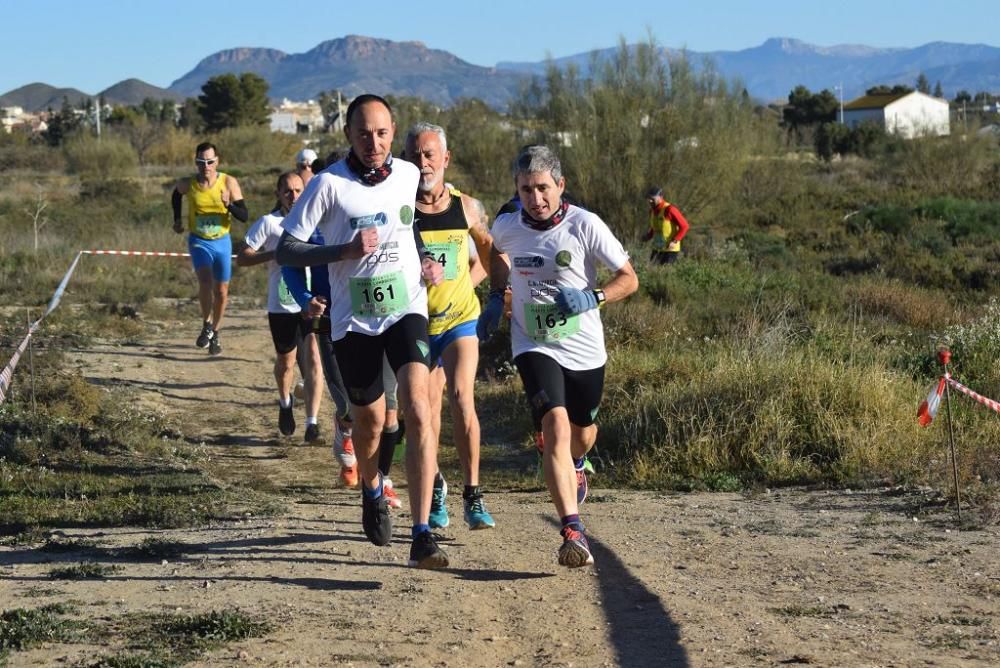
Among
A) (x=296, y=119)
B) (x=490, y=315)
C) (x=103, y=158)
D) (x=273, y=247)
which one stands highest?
(x=296, y=119)

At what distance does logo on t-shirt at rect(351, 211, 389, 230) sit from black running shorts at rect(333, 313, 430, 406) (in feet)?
1.45

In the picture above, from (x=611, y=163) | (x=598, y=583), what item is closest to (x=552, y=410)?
(x=598, y=583)

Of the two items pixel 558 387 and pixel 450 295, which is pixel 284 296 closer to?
pixel 450 295

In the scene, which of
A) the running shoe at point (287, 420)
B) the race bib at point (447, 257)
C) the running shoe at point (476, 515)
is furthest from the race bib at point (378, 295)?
the running shoe at point (287, 420)

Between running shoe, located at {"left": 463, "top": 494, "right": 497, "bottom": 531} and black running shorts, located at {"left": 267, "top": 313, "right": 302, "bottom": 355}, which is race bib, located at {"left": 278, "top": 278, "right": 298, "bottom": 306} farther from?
running shoe, located at {"left": 463, "top": 494, "right": 497, "bottom": 531}

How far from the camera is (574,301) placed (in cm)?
632

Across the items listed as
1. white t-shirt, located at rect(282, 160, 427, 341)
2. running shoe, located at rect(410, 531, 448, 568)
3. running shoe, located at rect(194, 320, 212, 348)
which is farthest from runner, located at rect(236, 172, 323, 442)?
running shoe, located at rect(194, 320, 212, 348)

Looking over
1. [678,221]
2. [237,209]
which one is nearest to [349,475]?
[237,209]

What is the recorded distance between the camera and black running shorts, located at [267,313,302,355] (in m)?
10.1

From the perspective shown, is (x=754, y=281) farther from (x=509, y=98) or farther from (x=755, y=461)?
(x=509, y=98)

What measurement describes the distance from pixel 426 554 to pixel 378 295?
118cm

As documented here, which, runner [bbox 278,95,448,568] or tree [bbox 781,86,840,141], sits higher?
tree [bbox 781,86,840,141]

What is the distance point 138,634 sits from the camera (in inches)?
208

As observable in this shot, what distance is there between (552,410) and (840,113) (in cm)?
8964
